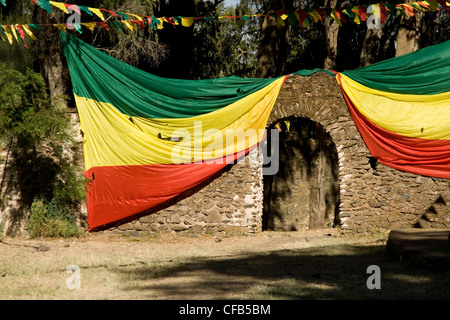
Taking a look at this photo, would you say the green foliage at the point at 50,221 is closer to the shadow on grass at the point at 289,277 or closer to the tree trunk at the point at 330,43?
the shadow on grass at the point at 289,277

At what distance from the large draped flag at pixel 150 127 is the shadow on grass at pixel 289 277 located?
7.38ft

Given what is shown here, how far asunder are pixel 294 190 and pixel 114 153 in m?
4.53

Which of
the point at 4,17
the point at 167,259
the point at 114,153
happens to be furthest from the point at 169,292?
the point at 4,17

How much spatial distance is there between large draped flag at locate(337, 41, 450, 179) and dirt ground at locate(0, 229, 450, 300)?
132cm

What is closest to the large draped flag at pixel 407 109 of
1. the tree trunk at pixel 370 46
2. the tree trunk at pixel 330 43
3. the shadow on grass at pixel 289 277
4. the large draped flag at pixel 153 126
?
the large draped flag at pixel 153 126

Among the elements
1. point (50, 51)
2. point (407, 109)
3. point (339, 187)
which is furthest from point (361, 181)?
point (50, 51)

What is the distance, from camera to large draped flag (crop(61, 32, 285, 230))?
8688mm

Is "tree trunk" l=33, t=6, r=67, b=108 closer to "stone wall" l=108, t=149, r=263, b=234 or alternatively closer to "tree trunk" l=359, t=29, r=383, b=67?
"stone wall" l=108, t=149, r=263, b=234

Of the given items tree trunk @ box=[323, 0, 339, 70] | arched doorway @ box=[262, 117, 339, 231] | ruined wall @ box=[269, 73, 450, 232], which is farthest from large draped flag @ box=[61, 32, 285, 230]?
tree trunk @ box=[323, 0, 339, 70]

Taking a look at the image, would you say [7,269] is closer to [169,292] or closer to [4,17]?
[169,292]

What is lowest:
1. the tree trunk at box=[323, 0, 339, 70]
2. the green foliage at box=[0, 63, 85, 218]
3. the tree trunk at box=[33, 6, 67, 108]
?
the green foliage at box=[0, 63, 85, 218]

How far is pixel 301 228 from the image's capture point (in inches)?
450

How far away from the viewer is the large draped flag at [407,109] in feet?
26.1

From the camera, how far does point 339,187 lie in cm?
867
